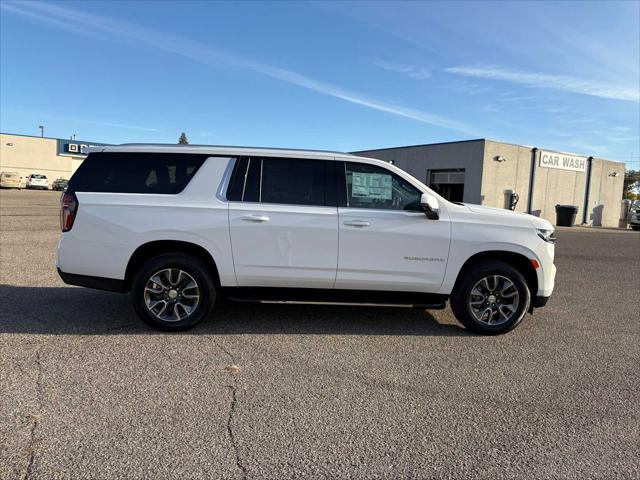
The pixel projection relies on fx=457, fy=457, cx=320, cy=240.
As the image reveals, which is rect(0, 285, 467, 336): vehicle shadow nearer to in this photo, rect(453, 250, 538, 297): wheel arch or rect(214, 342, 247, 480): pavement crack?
rect(453, 250, 538, 297): wheel arch

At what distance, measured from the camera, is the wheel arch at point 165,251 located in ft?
16.3

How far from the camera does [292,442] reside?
2.94 meters

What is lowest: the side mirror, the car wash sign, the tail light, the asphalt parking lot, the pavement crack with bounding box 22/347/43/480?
the pavement crack with bounding box 22/347/43/480

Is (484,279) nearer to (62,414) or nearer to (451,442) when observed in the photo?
(451,442)

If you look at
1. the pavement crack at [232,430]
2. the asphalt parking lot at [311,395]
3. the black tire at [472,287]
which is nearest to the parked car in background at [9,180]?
the asphalt parking lot at [311,395]

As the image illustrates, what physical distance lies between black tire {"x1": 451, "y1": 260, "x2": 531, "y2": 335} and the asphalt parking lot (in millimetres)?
152

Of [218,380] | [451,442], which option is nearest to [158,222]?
[218,380]

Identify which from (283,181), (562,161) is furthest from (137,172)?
(562,161)

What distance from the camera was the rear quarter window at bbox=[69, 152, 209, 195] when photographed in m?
4.98

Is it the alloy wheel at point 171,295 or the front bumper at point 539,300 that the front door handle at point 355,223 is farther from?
the front bumper at point 539,300

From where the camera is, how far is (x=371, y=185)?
517cm

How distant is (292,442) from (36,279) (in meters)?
6.26

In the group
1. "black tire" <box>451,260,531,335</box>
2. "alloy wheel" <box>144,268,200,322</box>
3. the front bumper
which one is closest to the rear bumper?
"alloy wheel" <box>144,268,200,322</box>

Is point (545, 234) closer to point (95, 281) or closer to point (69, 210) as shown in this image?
point (95, 281)
